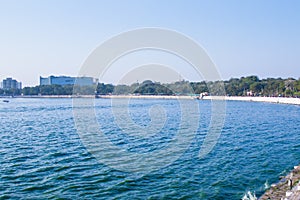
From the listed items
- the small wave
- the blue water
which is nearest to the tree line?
the blue water

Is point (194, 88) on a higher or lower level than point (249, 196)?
higher

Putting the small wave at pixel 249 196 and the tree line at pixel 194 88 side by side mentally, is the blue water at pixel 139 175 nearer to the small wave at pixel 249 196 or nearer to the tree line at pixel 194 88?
the small wave at pixel 249 196

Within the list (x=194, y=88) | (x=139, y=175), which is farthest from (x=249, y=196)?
(x=194, y=88)

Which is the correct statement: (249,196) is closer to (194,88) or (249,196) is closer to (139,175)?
(139,175)

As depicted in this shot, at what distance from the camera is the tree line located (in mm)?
104188

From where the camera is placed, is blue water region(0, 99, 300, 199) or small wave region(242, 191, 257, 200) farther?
blue water region(0, 99, 300, 199)

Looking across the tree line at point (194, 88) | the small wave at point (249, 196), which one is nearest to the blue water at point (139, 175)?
the small wave at point (249, 196)

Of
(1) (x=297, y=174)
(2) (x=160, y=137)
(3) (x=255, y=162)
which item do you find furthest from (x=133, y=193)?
(2) (x=160, y=137)

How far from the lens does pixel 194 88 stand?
490 ft

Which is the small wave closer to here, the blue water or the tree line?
the blue water

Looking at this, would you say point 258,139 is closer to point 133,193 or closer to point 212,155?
point 212,155

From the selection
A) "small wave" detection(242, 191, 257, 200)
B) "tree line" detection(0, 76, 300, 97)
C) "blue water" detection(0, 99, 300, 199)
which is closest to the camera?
"small wave" detection(242, 191, 257, 200)

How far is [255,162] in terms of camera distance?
15648mm

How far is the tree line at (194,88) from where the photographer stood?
104188mm
